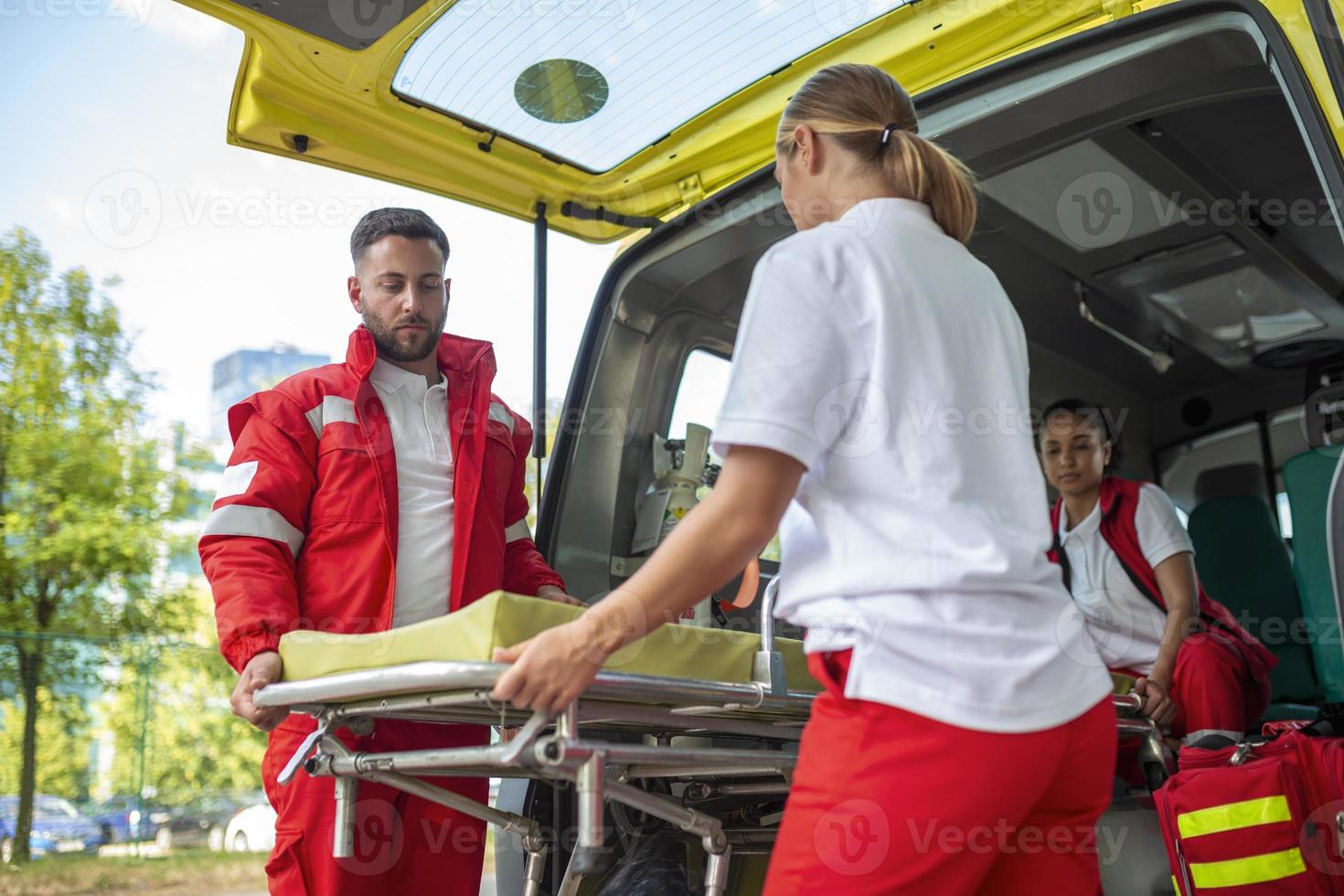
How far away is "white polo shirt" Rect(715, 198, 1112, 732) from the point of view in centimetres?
120

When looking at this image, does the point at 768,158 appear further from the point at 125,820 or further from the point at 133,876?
the point at 133,876

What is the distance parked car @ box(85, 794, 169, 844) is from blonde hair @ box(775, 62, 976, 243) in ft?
37.4

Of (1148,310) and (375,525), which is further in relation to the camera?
(1148,310)

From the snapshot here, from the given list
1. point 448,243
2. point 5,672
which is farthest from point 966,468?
point 5,672

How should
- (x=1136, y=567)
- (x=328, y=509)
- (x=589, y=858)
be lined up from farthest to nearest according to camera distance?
(x=1136, y=567), (x=328, y=509), (x=589, y=858)

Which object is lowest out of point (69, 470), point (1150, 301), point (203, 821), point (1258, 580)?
point (203, 821)

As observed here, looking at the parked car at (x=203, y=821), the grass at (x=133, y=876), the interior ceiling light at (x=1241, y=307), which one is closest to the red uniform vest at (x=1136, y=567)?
the interior ceiling light at (x=1241, y=307)

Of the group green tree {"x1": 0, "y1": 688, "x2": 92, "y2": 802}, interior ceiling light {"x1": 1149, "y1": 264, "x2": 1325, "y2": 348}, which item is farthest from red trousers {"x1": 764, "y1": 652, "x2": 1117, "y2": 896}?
green tree {"x1": 0, "y1": 688, "x2": 92, "y2": 802}

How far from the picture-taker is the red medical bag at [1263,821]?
7.28 feet

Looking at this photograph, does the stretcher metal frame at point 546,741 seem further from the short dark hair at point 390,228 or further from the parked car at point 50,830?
the parked car at point 50,830

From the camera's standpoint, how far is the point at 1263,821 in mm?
2273

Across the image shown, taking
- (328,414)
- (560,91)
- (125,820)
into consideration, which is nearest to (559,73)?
(560,91)

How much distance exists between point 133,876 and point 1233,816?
11.3m

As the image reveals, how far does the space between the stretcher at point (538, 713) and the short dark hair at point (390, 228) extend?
43.7 inches
